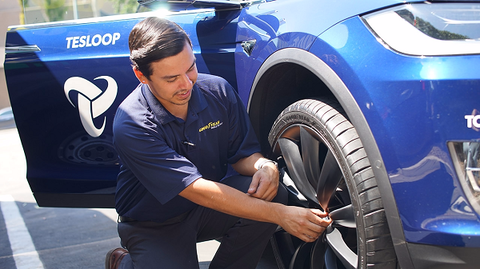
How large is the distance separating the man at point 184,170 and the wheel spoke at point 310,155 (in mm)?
155

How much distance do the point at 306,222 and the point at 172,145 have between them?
2.00ft

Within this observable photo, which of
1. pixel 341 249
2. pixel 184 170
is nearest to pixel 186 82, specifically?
pixel 184 170

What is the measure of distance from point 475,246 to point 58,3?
8.78 ft

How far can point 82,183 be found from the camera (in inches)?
98.0

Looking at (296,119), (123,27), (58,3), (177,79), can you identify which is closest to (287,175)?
(296,119)

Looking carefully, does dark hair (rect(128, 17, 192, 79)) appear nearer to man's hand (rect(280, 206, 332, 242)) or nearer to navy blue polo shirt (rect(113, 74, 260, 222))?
navy blue polo shirt (rect(113, 74, 260, 222))

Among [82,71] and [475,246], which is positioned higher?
Answer: [82,71]

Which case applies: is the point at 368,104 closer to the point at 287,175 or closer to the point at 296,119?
the point at 296,119

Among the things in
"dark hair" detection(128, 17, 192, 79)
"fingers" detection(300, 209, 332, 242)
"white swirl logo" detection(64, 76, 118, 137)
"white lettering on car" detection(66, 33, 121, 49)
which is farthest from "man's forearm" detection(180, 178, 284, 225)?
"white lettering on car" detection(66, 33, 121, 49)

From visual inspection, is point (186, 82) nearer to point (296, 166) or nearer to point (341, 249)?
point (296, 166)

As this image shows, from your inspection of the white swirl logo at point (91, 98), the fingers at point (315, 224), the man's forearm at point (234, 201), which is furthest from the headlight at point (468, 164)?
the white swirl logo at point (91, 98)

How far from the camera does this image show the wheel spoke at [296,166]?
1795 millimetres

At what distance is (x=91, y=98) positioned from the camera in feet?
7.83

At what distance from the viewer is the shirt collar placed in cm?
181
